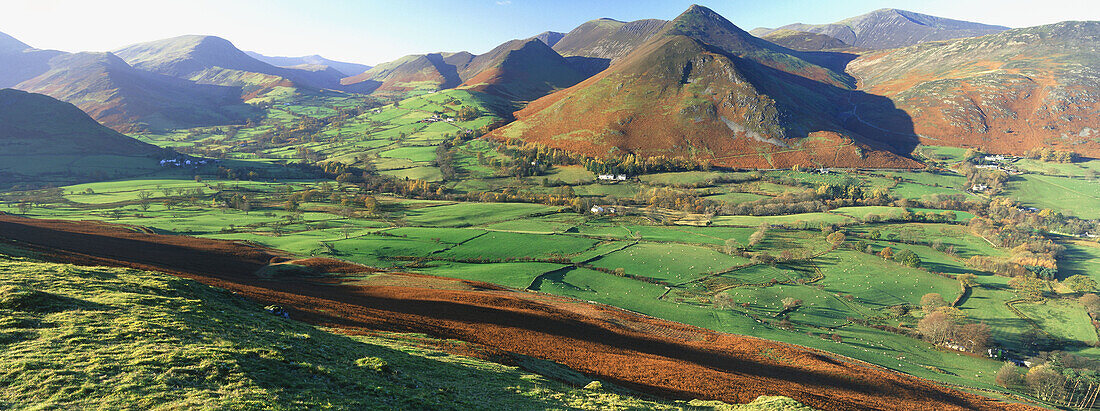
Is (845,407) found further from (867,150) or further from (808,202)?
(867,150)

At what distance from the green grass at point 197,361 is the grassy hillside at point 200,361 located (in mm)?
57

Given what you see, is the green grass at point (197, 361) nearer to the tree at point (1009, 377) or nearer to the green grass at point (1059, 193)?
the tree at point (1009, 377)

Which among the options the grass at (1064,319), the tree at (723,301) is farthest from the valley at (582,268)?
the tree at (723,301)

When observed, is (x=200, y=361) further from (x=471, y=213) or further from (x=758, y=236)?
(x=758, y=236)

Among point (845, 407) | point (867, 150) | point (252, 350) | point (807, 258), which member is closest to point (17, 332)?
point (252, 350)

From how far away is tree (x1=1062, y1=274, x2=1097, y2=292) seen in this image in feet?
255

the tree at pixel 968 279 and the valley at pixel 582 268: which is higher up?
the valley at pixel 582 268

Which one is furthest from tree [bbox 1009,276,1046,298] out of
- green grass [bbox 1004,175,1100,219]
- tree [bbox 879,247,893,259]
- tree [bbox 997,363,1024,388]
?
green grass [bbox 1004,175,1100,219]

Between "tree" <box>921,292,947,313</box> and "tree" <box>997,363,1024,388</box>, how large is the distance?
17.2 m

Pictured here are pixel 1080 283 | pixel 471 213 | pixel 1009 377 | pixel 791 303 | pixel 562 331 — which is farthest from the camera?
pixel 471 213

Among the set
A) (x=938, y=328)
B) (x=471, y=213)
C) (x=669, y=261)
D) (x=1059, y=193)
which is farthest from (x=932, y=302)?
(x=1059, y=193)

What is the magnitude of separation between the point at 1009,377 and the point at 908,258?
41096mm

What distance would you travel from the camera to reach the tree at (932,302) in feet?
230

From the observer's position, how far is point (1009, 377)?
52938 mm
